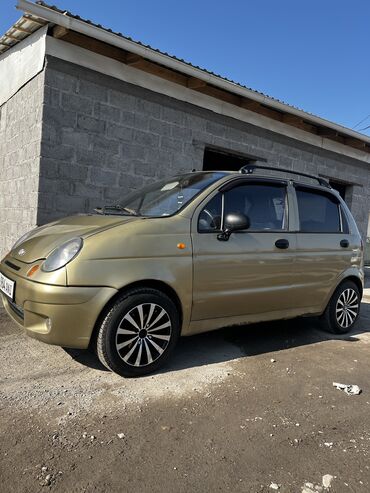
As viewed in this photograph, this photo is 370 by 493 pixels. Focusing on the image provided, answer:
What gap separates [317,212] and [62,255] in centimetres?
297

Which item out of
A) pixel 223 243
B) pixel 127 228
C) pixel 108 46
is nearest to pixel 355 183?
pixel 108 46

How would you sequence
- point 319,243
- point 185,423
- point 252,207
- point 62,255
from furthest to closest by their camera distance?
1. point 319,243
2. point 252,207
3. point 62,255
4. point 185,423

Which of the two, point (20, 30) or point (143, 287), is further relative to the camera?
point (20, 30)

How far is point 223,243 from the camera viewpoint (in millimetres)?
3674

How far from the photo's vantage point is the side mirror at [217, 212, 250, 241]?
3584 mm

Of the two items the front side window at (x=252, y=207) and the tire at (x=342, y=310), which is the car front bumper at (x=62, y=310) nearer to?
the front side window at (x=252, y=207)

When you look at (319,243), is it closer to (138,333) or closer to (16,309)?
(138,333)

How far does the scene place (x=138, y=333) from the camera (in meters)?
3.23

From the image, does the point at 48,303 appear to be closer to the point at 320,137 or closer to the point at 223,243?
the point at 223,243

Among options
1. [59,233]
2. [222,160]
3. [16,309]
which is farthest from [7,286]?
[222,160]

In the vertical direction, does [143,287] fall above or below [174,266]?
below

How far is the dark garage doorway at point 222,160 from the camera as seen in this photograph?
809 centimetres

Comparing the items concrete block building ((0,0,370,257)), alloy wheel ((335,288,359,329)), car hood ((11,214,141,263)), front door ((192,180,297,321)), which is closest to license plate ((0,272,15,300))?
car hood ((11,214,141,263))

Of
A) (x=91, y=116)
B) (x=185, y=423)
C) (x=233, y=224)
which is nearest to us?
(x=185, y=423)
